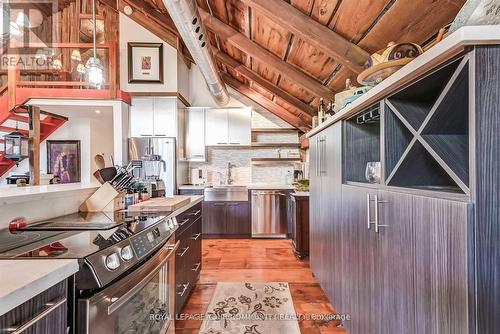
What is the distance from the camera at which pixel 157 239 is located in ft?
4.95

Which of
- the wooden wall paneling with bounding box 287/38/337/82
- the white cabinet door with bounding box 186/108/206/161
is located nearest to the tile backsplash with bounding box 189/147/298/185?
the white cabinet door with bounding box 186/108/206/161

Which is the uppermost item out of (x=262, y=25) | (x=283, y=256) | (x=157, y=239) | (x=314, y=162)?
(x=262, y=25)

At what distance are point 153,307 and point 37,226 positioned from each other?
2.42ft

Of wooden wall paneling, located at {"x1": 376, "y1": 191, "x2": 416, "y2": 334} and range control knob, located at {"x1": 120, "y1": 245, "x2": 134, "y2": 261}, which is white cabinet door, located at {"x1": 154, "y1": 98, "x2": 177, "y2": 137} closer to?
range control knob, located at {"x1": 120, "y1": 245, "x2": 134, "y2": 261}

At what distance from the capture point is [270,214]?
16.1ft

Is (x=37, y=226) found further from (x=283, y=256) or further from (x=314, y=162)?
(x=283, y=256)

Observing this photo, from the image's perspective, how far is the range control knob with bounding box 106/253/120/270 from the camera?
1.02 metres

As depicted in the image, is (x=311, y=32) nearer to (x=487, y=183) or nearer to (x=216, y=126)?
(x=487, y=183)

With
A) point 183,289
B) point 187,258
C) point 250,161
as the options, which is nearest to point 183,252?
point 187,258

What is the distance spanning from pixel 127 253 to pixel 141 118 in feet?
12.9

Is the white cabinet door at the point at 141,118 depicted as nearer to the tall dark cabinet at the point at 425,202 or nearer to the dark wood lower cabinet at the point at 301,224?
the dark wood lower cabinet at the point at 301,224

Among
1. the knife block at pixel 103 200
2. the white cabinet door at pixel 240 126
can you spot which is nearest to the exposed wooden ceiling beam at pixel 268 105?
the white cabinet door at pixel 240 126

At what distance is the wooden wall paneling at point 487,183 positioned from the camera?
0.81 m

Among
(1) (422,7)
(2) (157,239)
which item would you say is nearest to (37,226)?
(2) (157,239)
